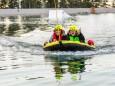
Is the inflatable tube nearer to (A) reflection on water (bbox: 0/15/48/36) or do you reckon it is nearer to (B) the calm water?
(B) the calm water

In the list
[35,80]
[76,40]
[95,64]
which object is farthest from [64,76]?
[76,40]

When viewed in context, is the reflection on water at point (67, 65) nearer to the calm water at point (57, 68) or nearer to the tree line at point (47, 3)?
the calm water at point (57, 68)

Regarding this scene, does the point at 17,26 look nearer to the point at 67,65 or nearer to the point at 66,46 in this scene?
the point at 66,46

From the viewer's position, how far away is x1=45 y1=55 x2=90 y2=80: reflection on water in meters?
12.0

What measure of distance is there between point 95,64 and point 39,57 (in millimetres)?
3336

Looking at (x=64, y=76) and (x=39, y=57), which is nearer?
(x=64, y=76)

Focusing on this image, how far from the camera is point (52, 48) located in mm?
18562

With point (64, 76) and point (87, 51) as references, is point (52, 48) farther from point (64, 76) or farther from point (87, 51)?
point (64, 76)

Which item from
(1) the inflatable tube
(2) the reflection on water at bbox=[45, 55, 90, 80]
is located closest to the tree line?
(1) the inflatable tube

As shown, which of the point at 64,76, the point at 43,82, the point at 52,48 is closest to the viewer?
the point at 43,82

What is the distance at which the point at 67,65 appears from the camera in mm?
14086

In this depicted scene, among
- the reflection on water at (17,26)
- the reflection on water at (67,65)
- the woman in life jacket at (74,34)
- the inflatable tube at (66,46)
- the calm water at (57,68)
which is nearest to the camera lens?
the calm water at (57,68)

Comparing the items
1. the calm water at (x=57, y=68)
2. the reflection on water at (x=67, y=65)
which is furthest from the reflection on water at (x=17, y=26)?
the reflection on water at (x=67, y=65)

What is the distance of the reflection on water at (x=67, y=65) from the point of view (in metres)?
12.0
